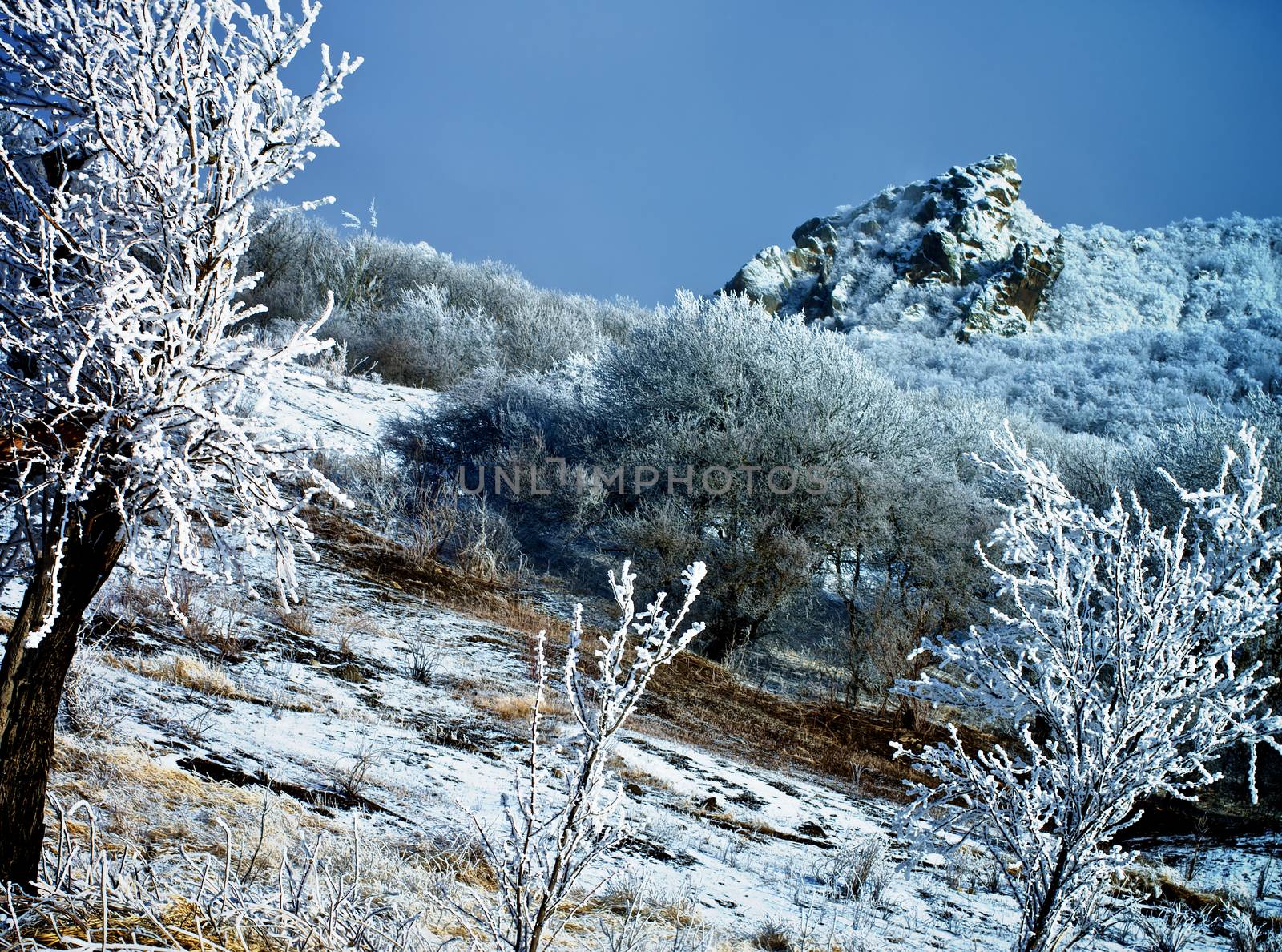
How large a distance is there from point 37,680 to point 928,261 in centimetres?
7408

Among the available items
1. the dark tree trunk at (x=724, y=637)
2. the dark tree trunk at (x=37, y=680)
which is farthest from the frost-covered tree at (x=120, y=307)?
the dark tree trunk at (x=724, y=637)

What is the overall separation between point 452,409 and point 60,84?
59.5 feet

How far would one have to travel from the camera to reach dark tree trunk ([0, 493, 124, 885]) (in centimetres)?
255

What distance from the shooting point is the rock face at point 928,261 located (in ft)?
201

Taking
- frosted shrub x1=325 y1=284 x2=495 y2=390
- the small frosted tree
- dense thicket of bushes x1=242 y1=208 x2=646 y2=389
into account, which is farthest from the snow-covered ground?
frosted shrub x1=325 y1=284 x2=495 y2=390

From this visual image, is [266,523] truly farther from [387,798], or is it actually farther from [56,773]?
[387,798]

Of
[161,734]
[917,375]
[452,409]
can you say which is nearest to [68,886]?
[161,734]

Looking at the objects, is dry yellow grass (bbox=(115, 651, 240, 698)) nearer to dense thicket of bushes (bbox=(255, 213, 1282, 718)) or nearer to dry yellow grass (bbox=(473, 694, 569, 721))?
dry yellow grass (bbox=(473, 694, 569, 721))

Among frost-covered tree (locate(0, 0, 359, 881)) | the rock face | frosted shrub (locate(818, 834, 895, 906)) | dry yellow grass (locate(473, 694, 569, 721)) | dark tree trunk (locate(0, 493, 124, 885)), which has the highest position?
the rock face

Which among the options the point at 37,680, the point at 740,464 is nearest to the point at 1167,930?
the point at 37,680

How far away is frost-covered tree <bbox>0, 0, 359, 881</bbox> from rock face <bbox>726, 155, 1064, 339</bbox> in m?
59.3

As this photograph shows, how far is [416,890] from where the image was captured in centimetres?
353

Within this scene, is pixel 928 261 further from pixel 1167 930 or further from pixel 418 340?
pixel 1167 930

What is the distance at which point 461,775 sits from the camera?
5.47 metres
